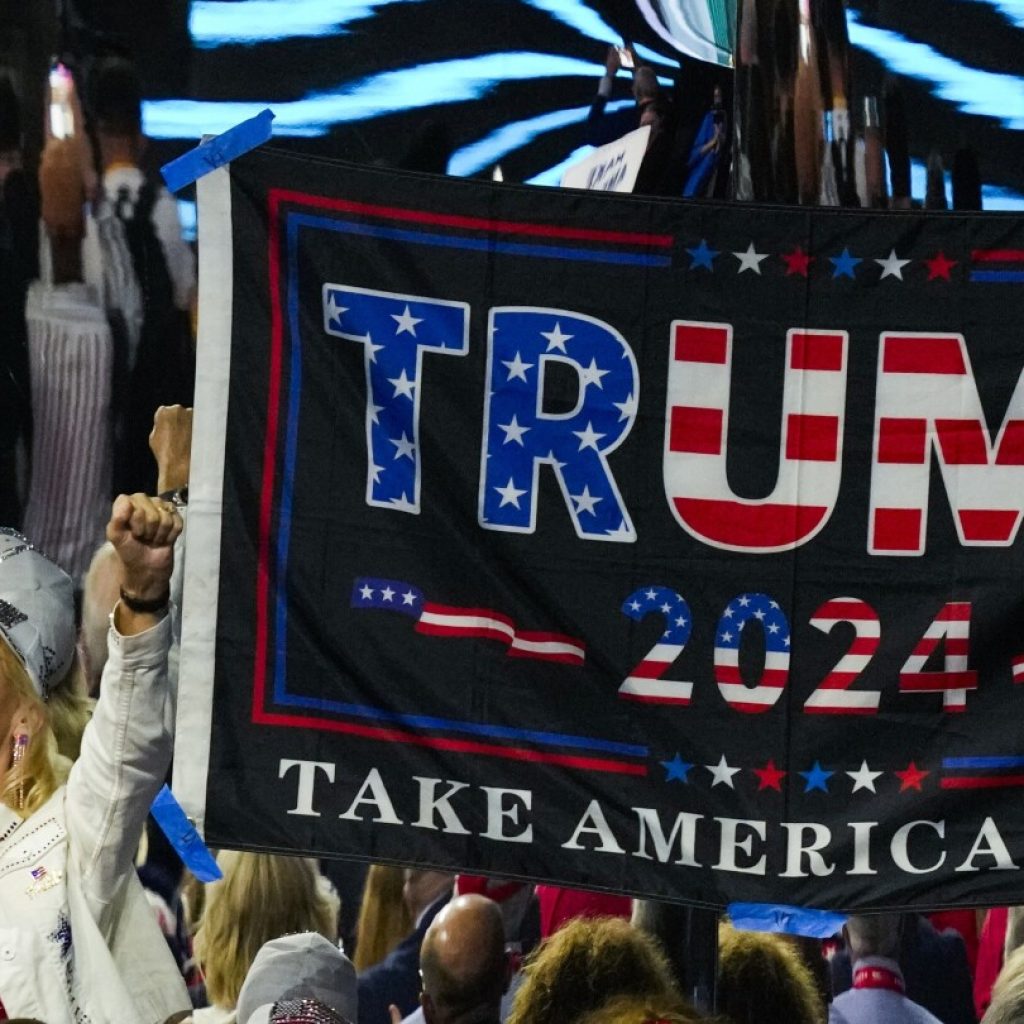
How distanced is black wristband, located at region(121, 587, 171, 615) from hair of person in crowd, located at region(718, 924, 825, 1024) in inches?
43.2

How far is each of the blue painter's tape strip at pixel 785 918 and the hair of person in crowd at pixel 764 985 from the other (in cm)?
38

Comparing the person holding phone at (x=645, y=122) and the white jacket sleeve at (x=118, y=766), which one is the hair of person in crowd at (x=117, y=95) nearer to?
the person holding phone at (x=645, y=122)

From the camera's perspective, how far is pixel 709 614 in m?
2.85

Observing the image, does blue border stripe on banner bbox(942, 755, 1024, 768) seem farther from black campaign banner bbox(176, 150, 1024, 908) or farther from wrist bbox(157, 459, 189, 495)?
wrist bbox(157, 459, 189, 495)

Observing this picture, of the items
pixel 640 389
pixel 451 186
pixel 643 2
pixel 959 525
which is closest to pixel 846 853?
pixel 959 525

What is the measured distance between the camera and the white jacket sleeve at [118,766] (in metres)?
2.85

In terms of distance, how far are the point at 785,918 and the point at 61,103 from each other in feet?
13.0

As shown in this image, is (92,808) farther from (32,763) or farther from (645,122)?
(645,122)

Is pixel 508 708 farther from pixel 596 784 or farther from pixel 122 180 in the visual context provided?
pixel 122 180

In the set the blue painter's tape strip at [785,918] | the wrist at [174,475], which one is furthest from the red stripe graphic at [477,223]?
the wrist at [174,475]

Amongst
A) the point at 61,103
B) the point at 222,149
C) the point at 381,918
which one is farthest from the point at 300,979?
the point at 61,103

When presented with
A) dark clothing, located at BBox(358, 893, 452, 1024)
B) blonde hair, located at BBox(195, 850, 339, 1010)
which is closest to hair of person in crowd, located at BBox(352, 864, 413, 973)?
dark clothing, located at BBox(358, 893, 452, 1024)

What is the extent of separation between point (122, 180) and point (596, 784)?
353 cm

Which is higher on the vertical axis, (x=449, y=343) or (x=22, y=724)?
(x=449, y=343)
